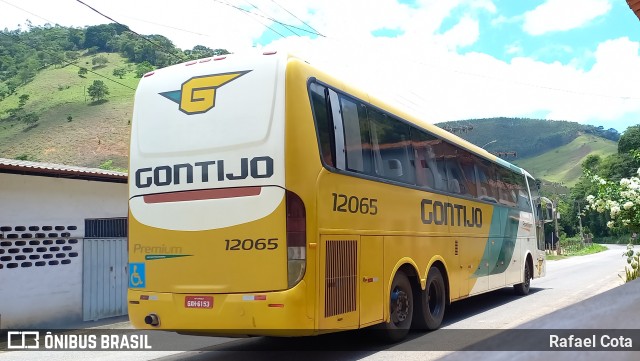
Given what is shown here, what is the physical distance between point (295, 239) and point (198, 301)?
126cm

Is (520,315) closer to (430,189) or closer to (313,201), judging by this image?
(430,189)

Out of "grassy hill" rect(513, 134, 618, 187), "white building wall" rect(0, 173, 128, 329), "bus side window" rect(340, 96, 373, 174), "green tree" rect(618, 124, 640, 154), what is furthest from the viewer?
"grassy hill" rect(513, 134, 618, 187)

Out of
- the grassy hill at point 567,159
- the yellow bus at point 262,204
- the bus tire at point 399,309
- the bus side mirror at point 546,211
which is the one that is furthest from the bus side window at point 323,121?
the grassy hill at point 567,159

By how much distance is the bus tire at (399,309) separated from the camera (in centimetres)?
785

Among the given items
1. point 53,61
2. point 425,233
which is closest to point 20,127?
point 53,61

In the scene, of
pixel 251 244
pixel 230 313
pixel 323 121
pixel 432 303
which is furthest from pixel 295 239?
pixel 432 303

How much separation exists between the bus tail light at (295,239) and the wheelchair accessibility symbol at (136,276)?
1.84 meters

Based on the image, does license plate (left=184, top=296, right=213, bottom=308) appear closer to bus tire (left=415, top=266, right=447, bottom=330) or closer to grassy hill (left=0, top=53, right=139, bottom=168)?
bus tire (left=415, top=266, right=447, bottom=330)

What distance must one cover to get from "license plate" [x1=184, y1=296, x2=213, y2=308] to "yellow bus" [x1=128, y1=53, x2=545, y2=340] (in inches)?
0.6

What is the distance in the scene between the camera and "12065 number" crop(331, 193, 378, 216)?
6.69 m

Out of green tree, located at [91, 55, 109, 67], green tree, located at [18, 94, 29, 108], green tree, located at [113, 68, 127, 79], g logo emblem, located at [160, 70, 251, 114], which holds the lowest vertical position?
g logo emblem, located at [160, 70, 251, 114]

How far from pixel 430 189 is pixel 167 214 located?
175 inches

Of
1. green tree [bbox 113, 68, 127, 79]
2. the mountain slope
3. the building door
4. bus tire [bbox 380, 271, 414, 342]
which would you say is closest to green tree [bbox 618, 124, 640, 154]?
the mountain slope

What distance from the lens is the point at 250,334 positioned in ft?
20.7
